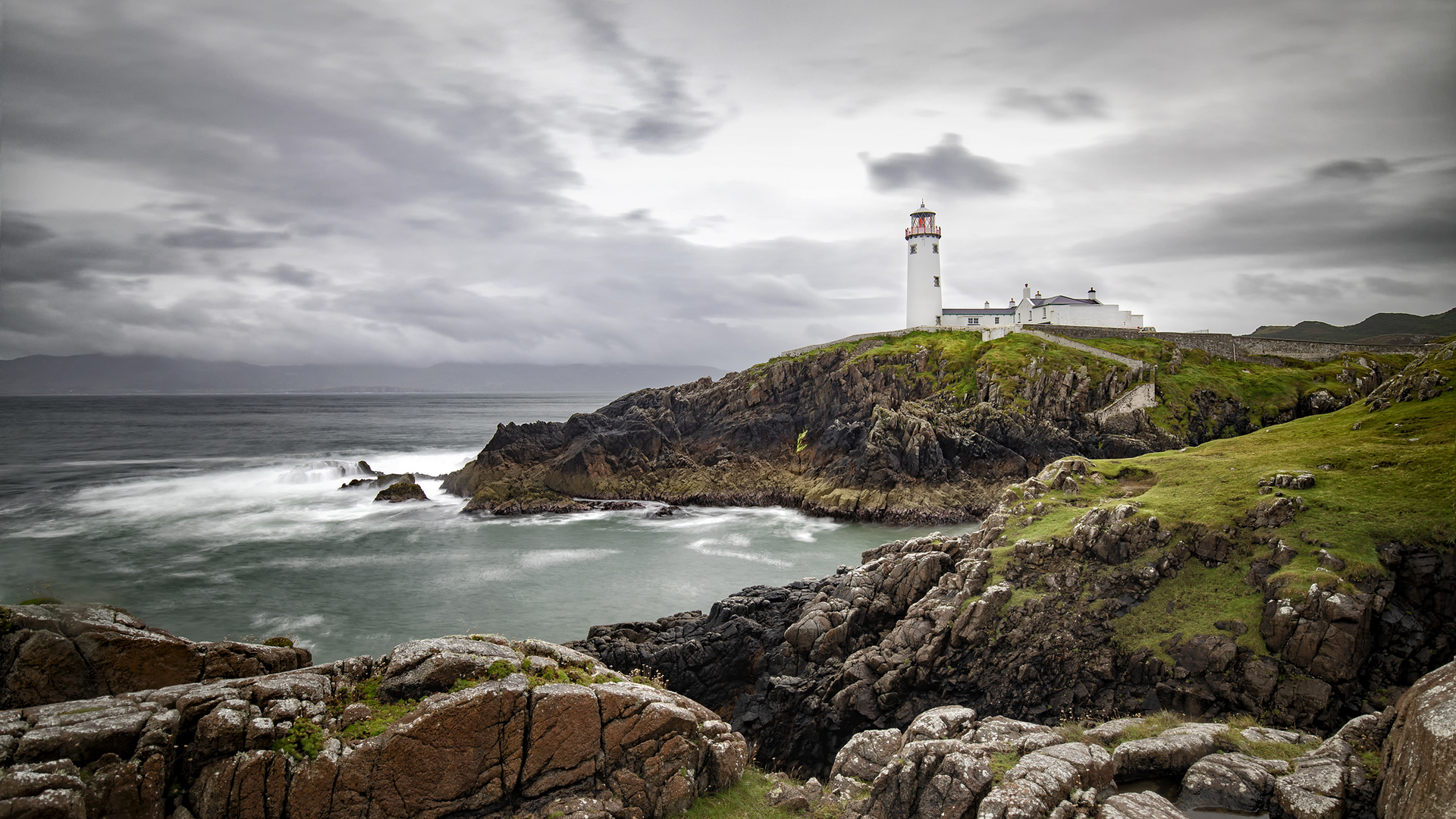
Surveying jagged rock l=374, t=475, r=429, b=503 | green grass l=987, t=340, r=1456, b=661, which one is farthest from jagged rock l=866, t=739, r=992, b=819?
jagged rock l=374, t=475, r=429, b=503

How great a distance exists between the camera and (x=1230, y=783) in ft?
37.1

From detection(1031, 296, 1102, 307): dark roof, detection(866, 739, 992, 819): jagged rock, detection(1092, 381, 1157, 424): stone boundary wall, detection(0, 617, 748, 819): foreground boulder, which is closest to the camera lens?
detection(0, 617, 748, 819): foreground boulder

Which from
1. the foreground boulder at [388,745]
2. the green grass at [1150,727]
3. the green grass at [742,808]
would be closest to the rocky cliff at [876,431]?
the green grass at [1150,727]

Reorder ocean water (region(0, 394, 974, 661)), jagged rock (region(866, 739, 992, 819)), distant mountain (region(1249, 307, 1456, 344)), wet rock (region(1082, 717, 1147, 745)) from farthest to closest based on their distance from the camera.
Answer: distant mountain (region(1249, 307, 1456, 344))
ocean water (region(0, 394, 974, 661))
wet rock (region(1082, 717, 1147, 745))
jagged rock (region(866, 739, 992, 819))

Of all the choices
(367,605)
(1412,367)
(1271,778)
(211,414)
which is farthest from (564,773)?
(211,414)

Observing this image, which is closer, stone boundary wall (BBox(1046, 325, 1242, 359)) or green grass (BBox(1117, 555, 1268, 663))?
green grass (BBox(1117, 555, 1268, 663))

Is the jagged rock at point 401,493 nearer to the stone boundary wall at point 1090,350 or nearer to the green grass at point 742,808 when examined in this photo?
the green grass at point 742,808

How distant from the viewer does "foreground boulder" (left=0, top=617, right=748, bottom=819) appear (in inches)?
346

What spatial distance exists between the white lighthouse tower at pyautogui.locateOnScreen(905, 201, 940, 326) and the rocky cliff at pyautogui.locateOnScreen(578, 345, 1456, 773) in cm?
6045

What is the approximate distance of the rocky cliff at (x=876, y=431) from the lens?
51094 millimetres

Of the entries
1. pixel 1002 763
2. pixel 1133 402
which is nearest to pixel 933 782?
pixel 1002 763

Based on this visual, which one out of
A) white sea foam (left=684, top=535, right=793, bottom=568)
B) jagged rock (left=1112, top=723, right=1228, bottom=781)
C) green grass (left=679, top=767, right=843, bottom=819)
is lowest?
white sea foam (left=684, top=535, right=793, bottom=568)

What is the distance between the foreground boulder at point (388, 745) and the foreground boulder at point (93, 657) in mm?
711

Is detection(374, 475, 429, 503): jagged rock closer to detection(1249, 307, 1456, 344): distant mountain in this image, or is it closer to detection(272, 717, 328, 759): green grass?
detection(272, 717, 328, 759): green grass
